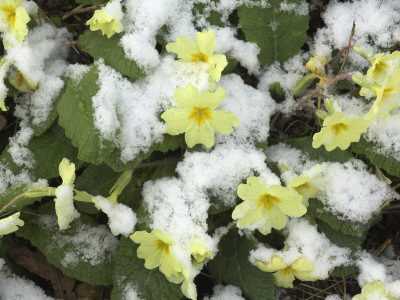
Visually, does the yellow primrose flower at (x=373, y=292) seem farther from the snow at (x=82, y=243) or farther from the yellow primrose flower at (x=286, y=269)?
the snow at (x=82, y=243)

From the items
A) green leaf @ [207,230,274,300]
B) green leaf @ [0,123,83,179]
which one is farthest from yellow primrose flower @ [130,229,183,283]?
green leaf @ [0,123,83,179]

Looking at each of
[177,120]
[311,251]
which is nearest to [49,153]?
[177,120]

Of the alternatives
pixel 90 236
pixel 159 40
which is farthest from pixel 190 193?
pixel 159 40

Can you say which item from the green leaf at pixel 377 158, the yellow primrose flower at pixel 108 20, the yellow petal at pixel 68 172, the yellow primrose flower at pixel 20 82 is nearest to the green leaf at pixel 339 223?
the green leaf at pixel 377 158

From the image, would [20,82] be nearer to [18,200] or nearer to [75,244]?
[18,200]

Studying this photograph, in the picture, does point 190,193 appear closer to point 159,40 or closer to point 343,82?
point 159,40

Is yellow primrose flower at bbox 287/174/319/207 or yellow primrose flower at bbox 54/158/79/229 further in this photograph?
yellow primrose flower at bbox 287/174/319/207

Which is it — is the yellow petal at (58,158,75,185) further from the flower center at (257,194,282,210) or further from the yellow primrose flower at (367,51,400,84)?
the yellow primrose flower at (367,51,400,84)
